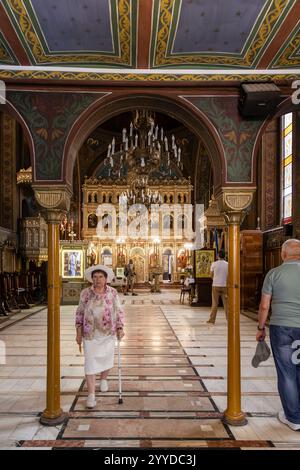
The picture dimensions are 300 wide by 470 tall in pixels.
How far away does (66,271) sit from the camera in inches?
575

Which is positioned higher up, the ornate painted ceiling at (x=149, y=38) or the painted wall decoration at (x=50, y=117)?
the ornate painted ceiling at (x=149, y=38)

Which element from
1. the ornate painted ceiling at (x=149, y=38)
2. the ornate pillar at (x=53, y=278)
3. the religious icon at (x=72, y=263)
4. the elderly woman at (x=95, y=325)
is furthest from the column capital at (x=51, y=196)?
the religious icon at (x=72, y=263)

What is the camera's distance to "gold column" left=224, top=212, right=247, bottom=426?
3975 mm

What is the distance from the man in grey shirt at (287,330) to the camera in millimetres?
3785

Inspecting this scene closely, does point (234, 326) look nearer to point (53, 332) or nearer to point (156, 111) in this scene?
point (53, 332)

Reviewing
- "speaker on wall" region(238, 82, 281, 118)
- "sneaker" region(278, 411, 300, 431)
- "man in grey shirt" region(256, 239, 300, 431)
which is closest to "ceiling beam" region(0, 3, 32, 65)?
"speaker on wall" region(238, 82, 281, 118)

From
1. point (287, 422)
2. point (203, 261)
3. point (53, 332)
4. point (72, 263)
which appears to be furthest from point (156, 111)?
point (72, 263)

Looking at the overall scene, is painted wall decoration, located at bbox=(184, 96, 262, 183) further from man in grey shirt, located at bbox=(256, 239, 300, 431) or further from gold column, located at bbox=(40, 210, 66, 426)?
gold column, located at bbox=(40, 210, 66, 426)

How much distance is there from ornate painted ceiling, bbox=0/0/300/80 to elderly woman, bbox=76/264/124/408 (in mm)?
1896

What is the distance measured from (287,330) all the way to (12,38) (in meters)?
3.23

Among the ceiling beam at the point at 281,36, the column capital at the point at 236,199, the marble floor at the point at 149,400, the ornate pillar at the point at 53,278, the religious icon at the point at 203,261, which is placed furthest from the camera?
the religious icon at the point at 203,261

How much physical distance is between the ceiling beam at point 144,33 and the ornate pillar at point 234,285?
4.52ft

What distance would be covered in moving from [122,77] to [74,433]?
3096mm

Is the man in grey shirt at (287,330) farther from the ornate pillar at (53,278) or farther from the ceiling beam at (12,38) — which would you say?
the ceiling beam at (12,38)
